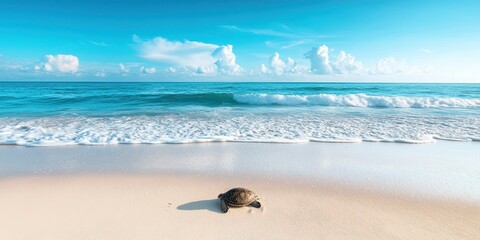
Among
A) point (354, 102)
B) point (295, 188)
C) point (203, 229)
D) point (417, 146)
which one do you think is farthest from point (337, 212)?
point (354, 102)

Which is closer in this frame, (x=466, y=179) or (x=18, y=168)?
(x=466, y=179)

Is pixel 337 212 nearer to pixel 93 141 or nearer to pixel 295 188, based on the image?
pixel 295 188

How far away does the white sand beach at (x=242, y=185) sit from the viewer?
3092 mm

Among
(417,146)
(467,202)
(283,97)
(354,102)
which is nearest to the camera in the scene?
(467,202)

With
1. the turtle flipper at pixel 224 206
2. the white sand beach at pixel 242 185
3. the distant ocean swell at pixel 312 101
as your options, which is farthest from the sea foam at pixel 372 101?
the turtle flipper at pixel 224 206

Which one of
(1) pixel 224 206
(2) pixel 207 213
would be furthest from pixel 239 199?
(2) pixel 207 213

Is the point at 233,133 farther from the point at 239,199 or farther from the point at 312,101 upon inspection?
the point at 312,101

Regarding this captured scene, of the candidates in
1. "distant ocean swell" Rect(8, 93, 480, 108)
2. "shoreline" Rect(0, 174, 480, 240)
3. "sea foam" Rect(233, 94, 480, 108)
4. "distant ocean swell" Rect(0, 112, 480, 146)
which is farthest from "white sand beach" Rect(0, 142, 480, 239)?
"sea foam" Rect(233, 94, 480, 108)

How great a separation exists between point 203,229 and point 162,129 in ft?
20.2

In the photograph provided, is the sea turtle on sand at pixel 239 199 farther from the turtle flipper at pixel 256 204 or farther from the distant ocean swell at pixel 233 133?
the distant ocean swell at pixel 233 133

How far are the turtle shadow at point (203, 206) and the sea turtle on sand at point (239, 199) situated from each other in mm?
124

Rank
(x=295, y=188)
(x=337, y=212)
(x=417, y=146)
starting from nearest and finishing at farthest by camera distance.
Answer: (x=337, y=212), (x=295, y=188), (x=417, y=146)

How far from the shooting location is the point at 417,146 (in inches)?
264

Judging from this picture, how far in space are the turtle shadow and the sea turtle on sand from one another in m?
0.12
